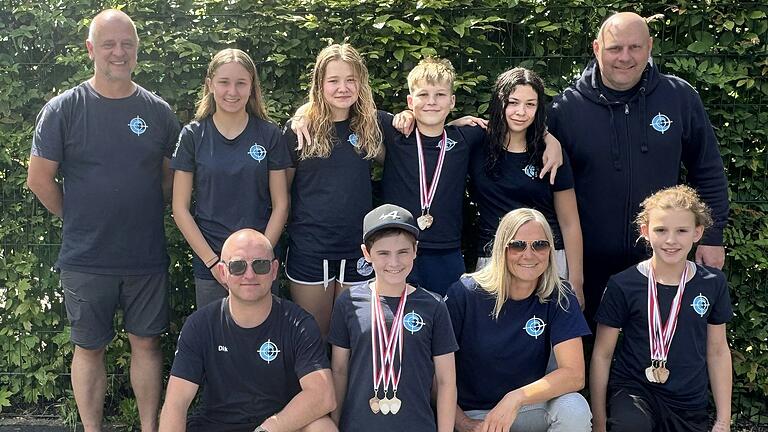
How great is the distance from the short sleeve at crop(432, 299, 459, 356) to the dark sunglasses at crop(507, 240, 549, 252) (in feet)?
1.60

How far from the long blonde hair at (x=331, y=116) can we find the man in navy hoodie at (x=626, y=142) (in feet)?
3.55

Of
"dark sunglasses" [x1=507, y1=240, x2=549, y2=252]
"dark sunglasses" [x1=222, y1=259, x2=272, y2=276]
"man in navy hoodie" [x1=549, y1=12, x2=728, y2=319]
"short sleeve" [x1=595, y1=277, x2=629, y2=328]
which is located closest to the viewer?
"dark sunglasses" [x1=222, y1=259, x2=272, y2=276]

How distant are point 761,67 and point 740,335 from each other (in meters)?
1.66

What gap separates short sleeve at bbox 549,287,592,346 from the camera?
3.97m

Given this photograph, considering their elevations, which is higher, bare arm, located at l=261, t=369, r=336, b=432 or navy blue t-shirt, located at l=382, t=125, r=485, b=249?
navy blue t-shirt, located at l=382, t=125, r=485, b=249

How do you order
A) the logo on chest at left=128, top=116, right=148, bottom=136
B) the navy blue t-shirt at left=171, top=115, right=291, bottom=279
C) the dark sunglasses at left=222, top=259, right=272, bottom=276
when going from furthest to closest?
the logo on chest at left=128, top=116, right=148, bottom=136
the navy blue t-shirt at left=171, top=115, right=291, bottom=279
the dark sunglasses at left=222, top=259, right=272, bottom=276

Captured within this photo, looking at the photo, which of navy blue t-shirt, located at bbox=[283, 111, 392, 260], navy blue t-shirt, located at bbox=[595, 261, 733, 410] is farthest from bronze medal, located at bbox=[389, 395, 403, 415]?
navy blue t-shirt, located at bbox=[595, 261, 733, 410]

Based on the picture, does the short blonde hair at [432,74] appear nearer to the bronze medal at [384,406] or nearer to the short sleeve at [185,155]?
the short sleeve at [185,155]

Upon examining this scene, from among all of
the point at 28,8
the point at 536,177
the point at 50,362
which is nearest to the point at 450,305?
the point at 536,177

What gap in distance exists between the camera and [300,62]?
16.6 ft

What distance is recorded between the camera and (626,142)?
4555 millimetres

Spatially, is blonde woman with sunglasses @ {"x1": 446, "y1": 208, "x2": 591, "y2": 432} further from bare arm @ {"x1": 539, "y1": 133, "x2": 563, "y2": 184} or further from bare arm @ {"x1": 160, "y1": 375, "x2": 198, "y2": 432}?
bare arm @ {"x1": 160, "y1": 375, "x2": 198, "y2": 432}

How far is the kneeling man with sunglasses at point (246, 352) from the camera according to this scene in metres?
3.84

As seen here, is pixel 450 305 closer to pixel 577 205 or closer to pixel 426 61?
pixel 577 205
